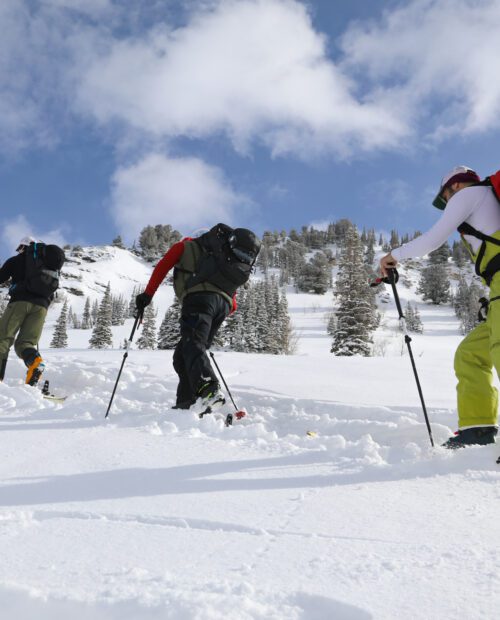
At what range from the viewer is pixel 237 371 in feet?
21.3

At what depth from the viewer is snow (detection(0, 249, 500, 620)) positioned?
51.9 inches

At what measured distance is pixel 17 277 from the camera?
6.13 m

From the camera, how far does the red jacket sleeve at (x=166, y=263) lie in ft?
15.3

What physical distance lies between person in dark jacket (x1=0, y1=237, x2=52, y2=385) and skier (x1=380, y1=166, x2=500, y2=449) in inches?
190

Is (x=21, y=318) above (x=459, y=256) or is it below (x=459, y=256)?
below

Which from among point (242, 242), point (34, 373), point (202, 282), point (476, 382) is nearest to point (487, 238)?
point (476, 382)

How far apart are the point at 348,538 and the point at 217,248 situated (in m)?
3.34

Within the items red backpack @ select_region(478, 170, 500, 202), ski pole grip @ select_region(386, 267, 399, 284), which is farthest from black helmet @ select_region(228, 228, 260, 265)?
red backpack @ select_region(478, 170, 500, 202)

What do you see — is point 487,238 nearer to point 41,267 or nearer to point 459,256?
point 41,267

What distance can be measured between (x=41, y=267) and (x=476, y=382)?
5.58m

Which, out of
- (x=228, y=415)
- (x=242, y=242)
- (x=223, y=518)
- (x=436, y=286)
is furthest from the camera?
(x=436, y=286)

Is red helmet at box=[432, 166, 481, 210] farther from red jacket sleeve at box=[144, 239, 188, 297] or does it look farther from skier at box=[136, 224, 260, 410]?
red jacket sleeve at box=[144, 239, 188, 297]

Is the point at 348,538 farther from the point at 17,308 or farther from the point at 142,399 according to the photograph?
the point at 17,308

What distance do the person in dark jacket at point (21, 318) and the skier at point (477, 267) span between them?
482 centimetres
